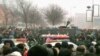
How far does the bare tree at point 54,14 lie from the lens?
2958 inches

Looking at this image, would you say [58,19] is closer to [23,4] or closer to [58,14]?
[58,14]

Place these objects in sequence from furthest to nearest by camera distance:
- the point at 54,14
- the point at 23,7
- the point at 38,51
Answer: the point at 54,14 → the point at 23,7 → the point at 38,51

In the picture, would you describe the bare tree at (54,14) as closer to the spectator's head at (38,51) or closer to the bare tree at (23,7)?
the bare tree at (23,7)

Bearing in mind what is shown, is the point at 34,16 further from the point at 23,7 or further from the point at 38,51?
the point at 38,51

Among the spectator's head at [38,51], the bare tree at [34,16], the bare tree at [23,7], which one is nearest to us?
the spectator's head at [38,51]

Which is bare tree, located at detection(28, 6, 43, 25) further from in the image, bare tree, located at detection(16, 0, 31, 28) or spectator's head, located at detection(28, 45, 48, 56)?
spectator's head, located at detection(28, 45, 48, 56)

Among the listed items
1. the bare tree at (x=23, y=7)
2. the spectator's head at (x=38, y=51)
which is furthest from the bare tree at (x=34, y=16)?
the spectator's head at (x=38, y=51)

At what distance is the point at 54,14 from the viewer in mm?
74875

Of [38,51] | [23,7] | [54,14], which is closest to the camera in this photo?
[38,51]

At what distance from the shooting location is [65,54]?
9.34m

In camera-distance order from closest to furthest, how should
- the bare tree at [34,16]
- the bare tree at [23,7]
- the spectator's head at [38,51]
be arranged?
the spectator's head at [38,51] → the bare tree at [23,7] → the bare tree at [34,16]

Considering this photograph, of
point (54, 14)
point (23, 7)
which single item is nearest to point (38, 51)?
point (23, 7)

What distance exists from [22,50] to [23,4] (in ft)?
196

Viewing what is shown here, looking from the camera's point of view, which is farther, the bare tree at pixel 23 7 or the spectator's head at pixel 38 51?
the bare tree at pixel 23 7
